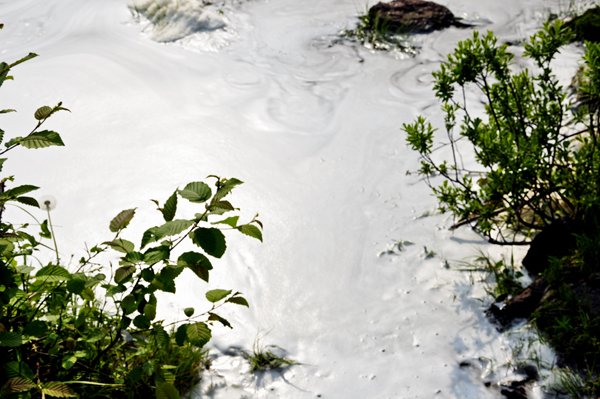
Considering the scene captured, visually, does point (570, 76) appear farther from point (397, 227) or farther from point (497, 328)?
point (497, 328)

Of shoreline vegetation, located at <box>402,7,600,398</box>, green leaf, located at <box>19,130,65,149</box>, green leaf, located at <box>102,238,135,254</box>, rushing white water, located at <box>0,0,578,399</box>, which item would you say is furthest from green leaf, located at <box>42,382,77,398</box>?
shoreline vegetation, located at <box>402,7,600,398</box>

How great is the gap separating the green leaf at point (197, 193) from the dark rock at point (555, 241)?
1682 millimetres

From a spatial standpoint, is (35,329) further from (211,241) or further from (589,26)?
(589,26)

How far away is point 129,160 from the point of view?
303 centimetres

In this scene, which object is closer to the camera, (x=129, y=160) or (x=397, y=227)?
(x=397, y=227)

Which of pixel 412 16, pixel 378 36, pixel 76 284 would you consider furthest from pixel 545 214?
pixel 412 16

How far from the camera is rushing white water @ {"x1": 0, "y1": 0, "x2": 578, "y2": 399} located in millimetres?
1948

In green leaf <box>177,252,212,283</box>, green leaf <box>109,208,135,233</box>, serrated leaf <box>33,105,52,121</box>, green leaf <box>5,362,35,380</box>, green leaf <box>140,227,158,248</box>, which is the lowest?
green leaf <box>5,362,35,380</box>

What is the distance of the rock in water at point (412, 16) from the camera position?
482cm

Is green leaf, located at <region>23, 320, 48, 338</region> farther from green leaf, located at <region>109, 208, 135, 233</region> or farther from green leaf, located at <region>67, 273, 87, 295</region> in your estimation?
green leaf, located at <region>109, 208, 135, 233</region>

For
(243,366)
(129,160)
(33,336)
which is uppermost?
(33,336)

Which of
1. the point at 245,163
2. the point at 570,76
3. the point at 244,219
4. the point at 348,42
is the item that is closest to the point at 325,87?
the point at 348,42

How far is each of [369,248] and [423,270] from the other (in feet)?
1.03

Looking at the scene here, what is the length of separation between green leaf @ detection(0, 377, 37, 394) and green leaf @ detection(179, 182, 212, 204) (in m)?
0.55
